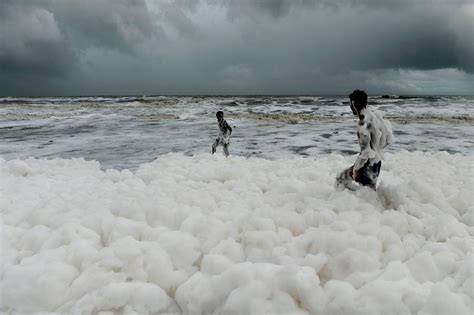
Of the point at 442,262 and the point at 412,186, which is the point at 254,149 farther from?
the point at 442,262

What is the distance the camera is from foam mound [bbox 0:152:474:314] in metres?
2.64

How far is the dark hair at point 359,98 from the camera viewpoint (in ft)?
14.3

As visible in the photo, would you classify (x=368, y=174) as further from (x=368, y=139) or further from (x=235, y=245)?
(x=235, y=245)

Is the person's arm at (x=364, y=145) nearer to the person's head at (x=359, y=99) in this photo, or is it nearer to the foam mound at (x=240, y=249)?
the person's head at (x=359, y=99)

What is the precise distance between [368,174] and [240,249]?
196 centimetres

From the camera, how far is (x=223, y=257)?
121 inches

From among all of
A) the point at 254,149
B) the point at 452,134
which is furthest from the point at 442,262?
the point at 452,134

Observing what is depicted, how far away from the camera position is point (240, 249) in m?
3.29

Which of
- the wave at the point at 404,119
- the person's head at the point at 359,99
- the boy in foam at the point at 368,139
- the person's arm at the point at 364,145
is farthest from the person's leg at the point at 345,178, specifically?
the wave at the point at 404,119

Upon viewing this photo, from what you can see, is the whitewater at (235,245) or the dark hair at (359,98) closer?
the whitewater at (235,245)

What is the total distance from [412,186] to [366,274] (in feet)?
6.98

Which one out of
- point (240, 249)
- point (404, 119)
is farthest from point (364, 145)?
point (404, 119)

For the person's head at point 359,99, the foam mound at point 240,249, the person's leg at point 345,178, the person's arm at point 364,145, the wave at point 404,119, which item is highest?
the person's head at point 359,99

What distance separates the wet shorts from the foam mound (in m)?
0.18
